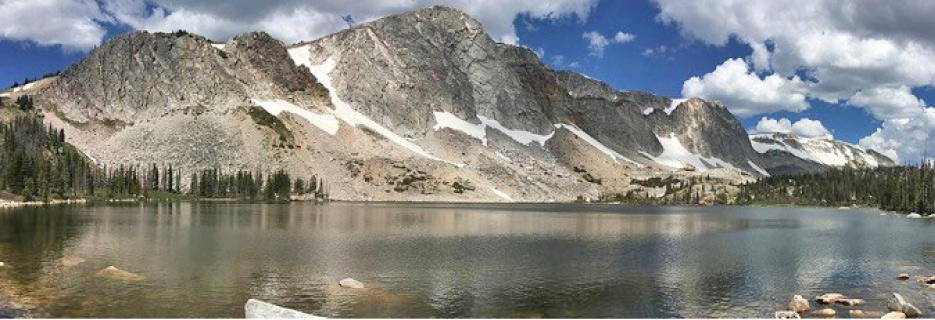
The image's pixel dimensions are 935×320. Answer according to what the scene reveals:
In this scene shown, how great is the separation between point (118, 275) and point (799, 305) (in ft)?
149

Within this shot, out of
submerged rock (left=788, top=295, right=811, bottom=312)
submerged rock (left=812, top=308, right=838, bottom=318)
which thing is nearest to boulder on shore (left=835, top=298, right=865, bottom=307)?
submerged rock (left=788, top=295, right=811, bottom=312)

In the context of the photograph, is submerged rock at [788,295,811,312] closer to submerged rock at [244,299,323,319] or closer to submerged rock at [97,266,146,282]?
submerged rock at [244,299,323,319]

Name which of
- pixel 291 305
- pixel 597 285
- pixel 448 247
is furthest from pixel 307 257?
pixel 597 285

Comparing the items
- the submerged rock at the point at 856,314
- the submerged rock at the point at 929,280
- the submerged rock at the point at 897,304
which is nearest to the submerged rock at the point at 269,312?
the submerged rock at the point at 856,314

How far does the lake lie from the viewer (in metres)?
40.5

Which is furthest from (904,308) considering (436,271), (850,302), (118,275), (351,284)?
(118,275)

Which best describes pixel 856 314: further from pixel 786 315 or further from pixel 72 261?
pixel 72 261

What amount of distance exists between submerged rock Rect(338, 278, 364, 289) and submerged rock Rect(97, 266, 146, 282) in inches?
561

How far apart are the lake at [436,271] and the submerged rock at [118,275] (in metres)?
0.92

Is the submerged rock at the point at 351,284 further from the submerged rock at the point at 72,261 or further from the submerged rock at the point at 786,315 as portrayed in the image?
the submerged rock at the point at 786,315

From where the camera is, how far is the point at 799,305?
41.2m

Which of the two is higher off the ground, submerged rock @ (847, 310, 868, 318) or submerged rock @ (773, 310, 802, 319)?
submerged rock @ (773, 310, 802, 319)

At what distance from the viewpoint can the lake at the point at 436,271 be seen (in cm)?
4053

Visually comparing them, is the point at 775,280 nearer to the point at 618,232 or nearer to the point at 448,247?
the point at 448,247
